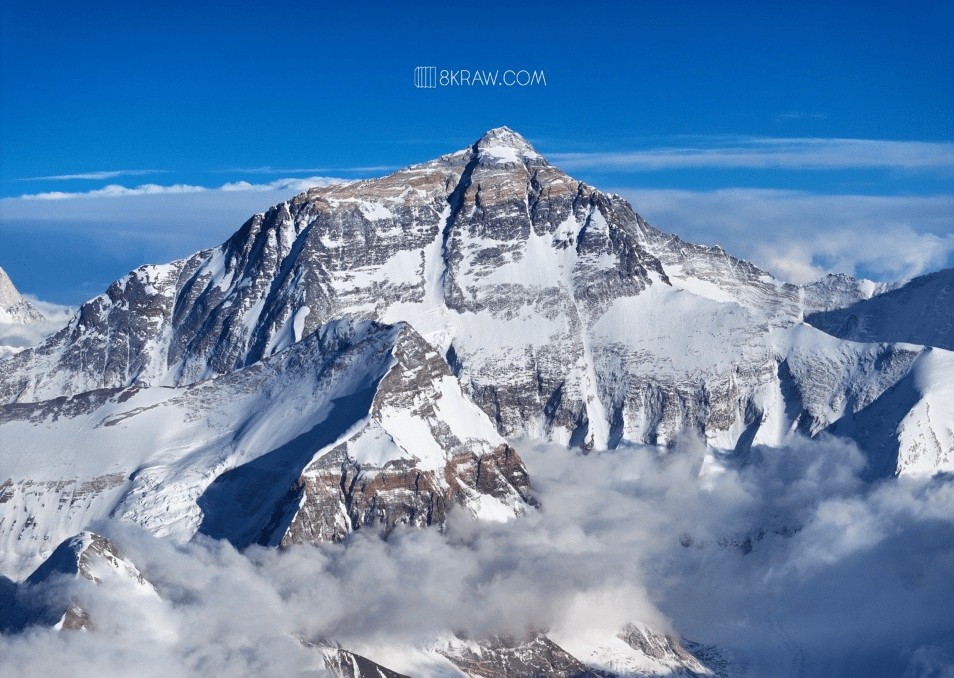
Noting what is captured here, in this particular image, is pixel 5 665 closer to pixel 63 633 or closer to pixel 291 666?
pixel 63 633

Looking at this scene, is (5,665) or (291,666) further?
(291,666)

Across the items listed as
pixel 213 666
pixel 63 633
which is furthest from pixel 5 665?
pixel 213 666

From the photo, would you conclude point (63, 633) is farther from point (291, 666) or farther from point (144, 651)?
point (291, 666)

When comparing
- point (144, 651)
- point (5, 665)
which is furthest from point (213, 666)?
point (5, 665)

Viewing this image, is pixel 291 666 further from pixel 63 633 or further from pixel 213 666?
pixel 63 633

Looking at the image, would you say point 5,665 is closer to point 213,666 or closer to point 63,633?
point 63,633

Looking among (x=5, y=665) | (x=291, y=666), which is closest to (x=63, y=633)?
(x=5, y=665)
